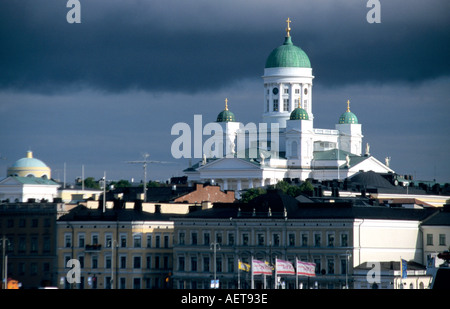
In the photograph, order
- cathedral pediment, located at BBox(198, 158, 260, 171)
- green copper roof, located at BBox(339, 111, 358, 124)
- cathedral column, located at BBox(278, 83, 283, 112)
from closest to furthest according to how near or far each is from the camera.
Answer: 1. cathedral pediment, located at BBox(198, 158, 260, 171)
2. cathedral column, located at BBox(278, 83, 283, 112)
3. green copper roof, located at BBox(339, 111, 358, 124)

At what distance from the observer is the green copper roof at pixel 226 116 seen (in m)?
168

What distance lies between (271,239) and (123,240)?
10481 mm

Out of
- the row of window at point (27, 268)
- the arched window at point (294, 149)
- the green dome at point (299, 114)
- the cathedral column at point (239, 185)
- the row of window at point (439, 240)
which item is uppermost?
the green dome at point (299, 114)

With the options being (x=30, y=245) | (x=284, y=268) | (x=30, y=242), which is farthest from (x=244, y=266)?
(x=30, y=242)

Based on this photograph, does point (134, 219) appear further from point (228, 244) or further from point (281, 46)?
point (281, 46)

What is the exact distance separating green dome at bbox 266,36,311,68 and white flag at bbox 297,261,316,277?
92.3m

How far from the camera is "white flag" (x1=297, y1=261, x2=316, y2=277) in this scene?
73438mm

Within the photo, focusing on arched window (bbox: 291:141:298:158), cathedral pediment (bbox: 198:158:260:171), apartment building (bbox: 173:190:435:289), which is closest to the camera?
apartment building (bbox: 173:190:435:289)

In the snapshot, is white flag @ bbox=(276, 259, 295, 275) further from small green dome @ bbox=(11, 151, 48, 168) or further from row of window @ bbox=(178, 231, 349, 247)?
small green dome @ bbox=(11, 151, 48, 168)

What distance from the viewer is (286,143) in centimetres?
16200

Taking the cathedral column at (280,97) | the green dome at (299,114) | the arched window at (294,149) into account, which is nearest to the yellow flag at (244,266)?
the arched window at (294,149)

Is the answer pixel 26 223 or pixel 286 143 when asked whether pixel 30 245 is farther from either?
pixel 286 143

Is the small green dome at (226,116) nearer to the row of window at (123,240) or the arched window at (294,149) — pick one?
the arched window at (294,149)

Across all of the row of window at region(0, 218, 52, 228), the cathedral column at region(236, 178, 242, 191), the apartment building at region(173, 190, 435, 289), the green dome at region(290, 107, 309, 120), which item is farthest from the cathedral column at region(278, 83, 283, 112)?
the apartment building at region(173, 190, 435, 289)
